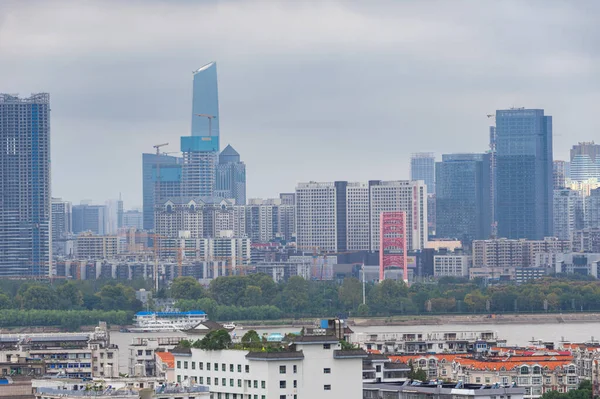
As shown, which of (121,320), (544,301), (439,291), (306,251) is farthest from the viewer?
(306,251)

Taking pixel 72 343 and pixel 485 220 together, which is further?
pixel 485 220

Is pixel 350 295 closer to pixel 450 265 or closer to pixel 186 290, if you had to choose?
pixel 186 290

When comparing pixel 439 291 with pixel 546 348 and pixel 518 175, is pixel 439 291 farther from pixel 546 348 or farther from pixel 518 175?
pixel 518 175

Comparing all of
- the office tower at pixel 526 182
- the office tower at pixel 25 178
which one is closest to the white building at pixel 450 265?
the office tower at pixel 25 178

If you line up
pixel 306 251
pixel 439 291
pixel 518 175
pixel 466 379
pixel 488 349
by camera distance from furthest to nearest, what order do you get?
pixel 518 175 < pixel 306 251 < pixel 439 291 < pixel 488 349 < pixel 466 379

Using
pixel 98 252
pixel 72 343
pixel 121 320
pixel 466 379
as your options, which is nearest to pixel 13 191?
pixel 98 252

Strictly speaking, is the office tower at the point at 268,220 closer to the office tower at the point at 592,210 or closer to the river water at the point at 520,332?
the office tower at the point at 592,210
